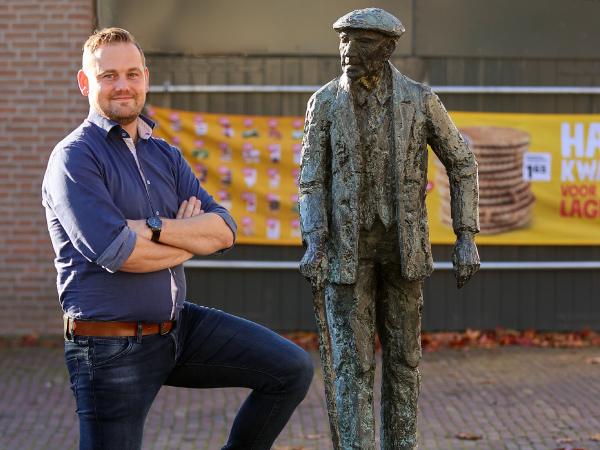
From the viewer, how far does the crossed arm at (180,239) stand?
3.41 m

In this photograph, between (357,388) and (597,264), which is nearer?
(357,388)

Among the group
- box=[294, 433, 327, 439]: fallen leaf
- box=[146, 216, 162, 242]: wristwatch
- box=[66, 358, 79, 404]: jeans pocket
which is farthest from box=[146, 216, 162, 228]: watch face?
box=[294, 433, 327, 439]: fallen leaf

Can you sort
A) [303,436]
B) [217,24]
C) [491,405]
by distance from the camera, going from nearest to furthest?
[303,436] < [491,405] < [217,24]

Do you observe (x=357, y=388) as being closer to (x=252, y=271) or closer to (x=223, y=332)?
(x=223, y=332)

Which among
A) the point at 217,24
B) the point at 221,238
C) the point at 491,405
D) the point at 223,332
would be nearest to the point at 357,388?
the point at 223,332

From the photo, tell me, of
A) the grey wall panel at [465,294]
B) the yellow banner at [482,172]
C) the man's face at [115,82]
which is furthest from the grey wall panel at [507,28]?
the man's face at [115,82]

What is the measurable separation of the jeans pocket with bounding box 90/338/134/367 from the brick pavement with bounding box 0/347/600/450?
2.35m

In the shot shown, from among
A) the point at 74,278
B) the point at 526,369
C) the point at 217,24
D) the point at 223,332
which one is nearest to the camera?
the point at 74,278

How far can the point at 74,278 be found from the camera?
3428 millimetres

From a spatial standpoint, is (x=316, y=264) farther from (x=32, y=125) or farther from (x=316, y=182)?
(x=32, y=125)

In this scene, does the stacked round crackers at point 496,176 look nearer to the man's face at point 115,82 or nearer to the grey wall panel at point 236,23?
the grey wall panel at point 236,23

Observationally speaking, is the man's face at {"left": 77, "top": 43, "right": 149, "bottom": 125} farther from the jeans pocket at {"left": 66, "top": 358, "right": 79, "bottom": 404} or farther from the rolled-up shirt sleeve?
the jeans pocket at {"left": 66, "top": 358, "right": 79, "bottom": 404}

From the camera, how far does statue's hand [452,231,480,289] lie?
12.5ft

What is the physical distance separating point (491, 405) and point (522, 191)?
9.60 feet
